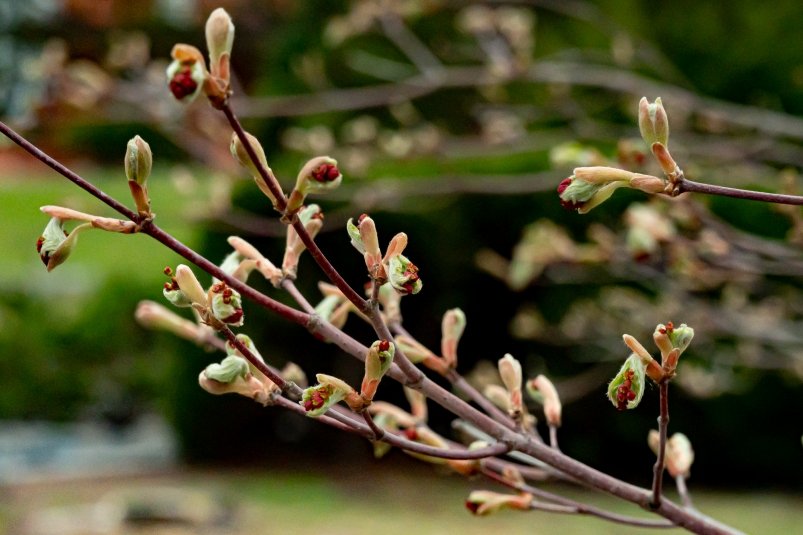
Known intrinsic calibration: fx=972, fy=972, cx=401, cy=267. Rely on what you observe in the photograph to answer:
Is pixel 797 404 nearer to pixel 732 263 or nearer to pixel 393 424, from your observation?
pixel 732 263

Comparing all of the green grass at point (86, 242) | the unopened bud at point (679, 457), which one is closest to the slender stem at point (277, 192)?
the unopened bud at point (679, 457)

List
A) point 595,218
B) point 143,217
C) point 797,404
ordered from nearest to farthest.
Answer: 1. point 143,217
2. point 595,218
3. point 797,404

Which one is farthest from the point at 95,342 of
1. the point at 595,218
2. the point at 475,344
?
the point at 595,218

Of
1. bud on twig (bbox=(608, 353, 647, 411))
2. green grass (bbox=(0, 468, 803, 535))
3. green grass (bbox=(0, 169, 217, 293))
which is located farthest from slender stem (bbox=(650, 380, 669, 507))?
green grass (bbox=(0, 468, 803, 535))

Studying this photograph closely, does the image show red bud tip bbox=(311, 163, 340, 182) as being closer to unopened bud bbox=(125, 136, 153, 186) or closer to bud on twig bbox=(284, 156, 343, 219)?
bud on twig bbox=(284, 156, 343, 219)

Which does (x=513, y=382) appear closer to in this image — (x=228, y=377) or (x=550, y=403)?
(x=550, y=403)

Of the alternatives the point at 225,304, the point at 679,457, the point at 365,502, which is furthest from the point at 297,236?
the point at 365,502

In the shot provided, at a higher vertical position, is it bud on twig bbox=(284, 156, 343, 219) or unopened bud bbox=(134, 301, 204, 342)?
unopened bud bbox=(134, 301, 204, 342)

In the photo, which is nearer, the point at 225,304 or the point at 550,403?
the point at 225,304

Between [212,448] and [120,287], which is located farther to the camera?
[120,287]
